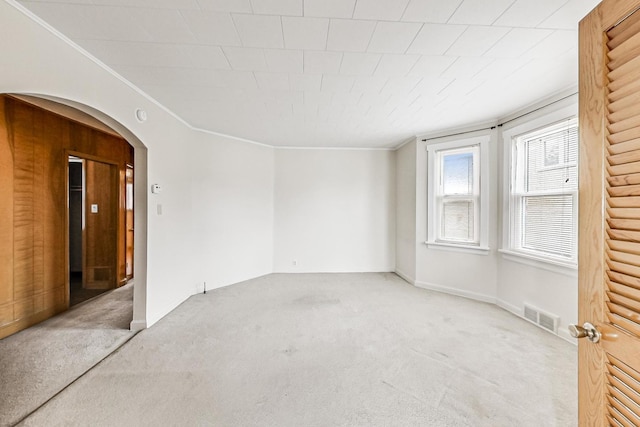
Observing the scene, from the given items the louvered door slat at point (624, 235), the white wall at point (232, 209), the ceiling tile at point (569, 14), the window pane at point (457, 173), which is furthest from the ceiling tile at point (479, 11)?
the white wall at point (232, 209)

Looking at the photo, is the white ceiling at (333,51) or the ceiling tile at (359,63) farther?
the ceiling tile at (359,63)

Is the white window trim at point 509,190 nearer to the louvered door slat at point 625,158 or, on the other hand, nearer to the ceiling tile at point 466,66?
the ceiling tile at point 466,66

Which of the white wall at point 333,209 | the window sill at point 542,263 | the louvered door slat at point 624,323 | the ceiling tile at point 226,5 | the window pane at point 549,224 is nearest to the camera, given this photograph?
the louvered door slat at point 624,323

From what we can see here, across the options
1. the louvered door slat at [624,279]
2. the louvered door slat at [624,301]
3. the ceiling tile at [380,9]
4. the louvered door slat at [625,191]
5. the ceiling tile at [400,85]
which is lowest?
the louvered door slat at [624,301]

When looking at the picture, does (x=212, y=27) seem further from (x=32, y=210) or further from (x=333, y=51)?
(x=32, y=210)

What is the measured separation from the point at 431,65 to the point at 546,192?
197 centimetres

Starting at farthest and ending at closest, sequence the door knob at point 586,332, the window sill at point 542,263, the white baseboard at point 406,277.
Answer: the white baseboard at point 406,277, the window sill at point 542,263, the door knob at point 586,332

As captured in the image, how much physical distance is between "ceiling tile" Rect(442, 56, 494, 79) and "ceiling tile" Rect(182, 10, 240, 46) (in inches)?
69.0

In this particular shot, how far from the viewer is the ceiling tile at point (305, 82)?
228cm

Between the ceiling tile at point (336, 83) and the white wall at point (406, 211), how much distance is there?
2.24 meters

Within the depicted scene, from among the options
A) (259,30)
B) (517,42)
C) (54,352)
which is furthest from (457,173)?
(54,352)

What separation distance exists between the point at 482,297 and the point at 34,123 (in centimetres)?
594

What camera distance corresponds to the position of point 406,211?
460cm

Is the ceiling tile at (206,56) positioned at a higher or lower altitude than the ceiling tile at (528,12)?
lower
